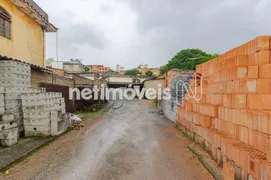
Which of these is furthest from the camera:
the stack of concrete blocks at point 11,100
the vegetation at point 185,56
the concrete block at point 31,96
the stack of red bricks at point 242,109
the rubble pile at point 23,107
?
the vegetation at point 185,56

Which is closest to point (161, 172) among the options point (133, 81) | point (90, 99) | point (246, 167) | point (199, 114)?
point (246, 167)

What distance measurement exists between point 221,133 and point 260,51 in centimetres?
204

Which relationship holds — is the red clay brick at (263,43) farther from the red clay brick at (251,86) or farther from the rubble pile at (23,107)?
the rubble pile at (23,107)

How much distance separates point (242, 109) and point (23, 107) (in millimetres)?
6407

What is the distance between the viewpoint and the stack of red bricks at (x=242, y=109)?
2.40m

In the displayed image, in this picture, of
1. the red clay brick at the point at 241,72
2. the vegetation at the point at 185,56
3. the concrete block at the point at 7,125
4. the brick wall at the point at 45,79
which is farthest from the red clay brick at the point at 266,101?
the vegetation at the point at 185,56

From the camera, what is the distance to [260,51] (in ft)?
8.65

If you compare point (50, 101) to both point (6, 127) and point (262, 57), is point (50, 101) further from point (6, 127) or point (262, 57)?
point (262, 57)

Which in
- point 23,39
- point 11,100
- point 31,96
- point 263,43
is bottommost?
point 11,100

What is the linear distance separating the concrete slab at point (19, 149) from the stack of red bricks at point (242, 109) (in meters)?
4.93

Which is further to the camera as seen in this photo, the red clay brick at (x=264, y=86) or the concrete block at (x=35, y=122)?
the concrete block at (x=35, y=122)

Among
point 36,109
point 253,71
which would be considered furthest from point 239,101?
point 36,109

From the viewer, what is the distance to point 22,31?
8.40m

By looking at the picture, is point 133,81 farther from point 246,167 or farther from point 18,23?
Answer: point 246,167
